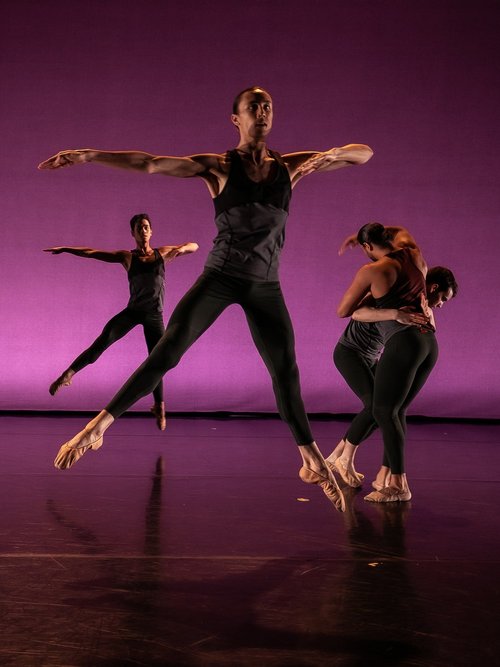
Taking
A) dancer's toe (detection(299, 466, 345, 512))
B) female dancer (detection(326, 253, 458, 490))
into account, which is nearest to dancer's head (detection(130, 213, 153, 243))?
female dancer (detection(326, 253, 458, 490))

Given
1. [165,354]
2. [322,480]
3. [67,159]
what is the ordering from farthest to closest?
[322,480], [165,354], [67,159]

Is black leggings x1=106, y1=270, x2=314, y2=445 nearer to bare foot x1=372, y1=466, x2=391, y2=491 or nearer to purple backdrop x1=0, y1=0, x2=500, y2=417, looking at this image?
bare foot x1=372, y1=466, x2=391, y2=491

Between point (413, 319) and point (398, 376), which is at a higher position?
point (413, 319)

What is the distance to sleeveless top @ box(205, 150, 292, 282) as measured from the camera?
2.64 meters

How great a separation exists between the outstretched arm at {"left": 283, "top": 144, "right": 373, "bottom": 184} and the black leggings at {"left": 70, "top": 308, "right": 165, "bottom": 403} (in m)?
2.82

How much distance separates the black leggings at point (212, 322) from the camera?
8.60 ft

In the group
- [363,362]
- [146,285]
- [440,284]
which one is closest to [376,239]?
[440,284]

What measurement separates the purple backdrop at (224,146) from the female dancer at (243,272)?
Answer: 4.05 m

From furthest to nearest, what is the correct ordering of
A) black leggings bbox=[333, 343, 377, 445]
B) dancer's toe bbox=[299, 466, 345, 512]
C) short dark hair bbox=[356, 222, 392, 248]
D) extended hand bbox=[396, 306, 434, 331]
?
black leggings bbox=[333, 343, 377, 445] → short dark hair bbox=[356, 222, 392, 248] → extended hand bbox=[396, 306, 434, 331] → dancer's toe bbox=[299, 466, 345, 512]

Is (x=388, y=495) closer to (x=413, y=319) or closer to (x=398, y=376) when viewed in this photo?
(x=398, y=376)

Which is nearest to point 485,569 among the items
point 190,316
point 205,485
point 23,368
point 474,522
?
point 474,522

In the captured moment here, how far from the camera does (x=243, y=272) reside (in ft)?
8.74

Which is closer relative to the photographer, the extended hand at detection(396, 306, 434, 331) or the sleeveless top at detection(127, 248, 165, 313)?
the extended hand at detection(396, 306, 434, 331)

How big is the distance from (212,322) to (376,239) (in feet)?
3.56
